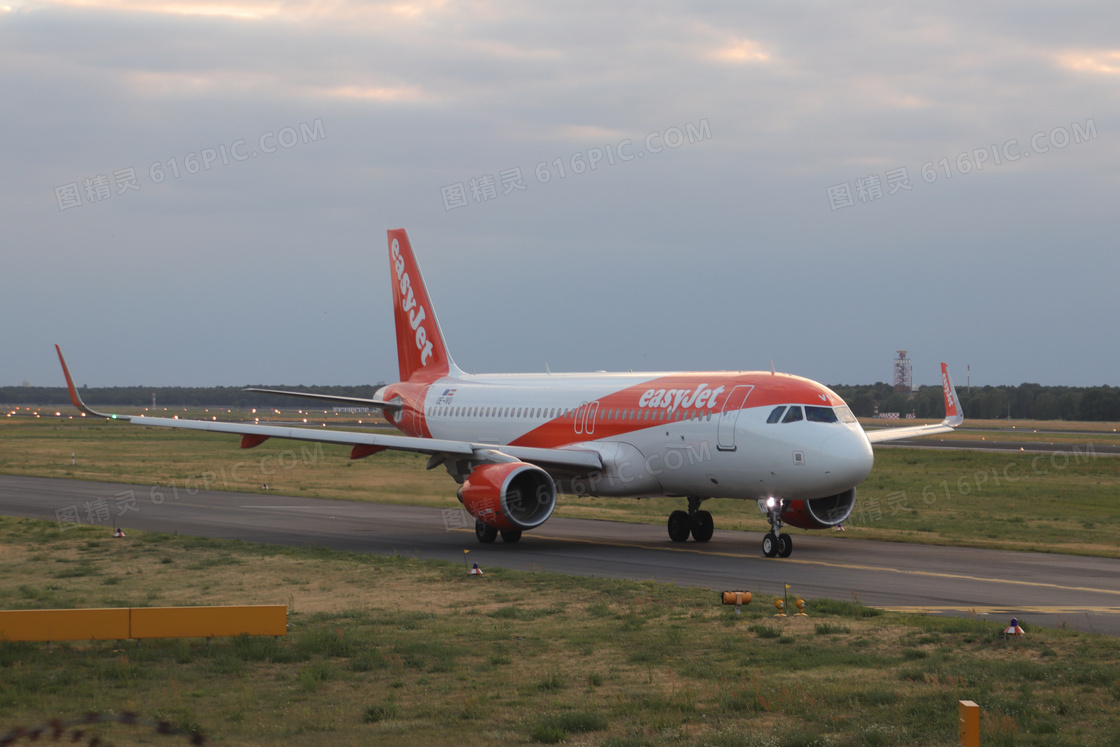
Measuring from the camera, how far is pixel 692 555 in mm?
27406

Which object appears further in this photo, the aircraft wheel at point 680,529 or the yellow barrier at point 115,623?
the aircraft wheel at point 680,529

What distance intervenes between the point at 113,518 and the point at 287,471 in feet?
75.1

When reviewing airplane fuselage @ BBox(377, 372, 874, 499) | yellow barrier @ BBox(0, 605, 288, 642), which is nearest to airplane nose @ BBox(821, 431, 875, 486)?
airplane fuselage @ BBox(377, 372, 874, 499)

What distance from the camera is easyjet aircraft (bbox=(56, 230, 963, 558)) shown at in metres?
26.3

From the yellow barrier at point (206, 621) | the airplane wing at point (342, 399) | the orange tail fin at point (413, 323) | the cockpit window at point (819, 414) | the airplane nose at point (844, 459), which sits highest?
the orange tail fin at point (413, 323)

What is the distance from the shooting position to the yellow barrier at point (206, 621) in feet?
50.5

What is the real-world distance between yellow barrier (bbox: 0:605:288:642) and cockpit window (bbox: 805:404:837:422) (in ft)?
49.1

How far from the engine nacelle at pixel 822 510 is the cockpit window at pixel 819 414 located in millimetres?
2815

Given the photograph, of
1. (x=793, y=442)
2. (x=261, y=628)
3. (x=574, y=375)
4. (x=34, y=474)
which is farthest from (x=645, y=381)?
(x=34, y=474)

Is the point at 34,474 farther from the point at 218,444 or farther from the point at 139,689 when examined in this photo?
the point at 139,689

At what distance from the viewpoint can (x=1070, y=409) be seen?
147 meters

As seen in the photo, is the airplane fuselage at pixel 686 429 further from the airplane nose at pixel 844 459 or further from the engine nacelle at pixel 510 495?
the engine nacelle at pixel 510 495

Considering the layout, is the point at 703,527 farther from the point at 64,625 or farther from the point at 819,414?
the point at 64,625

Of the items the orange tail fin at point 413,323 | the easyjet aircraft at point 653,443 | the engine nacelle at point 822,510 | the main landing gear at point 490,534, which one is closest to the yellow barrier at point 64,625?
the easyjet aircraft at point 653,443
